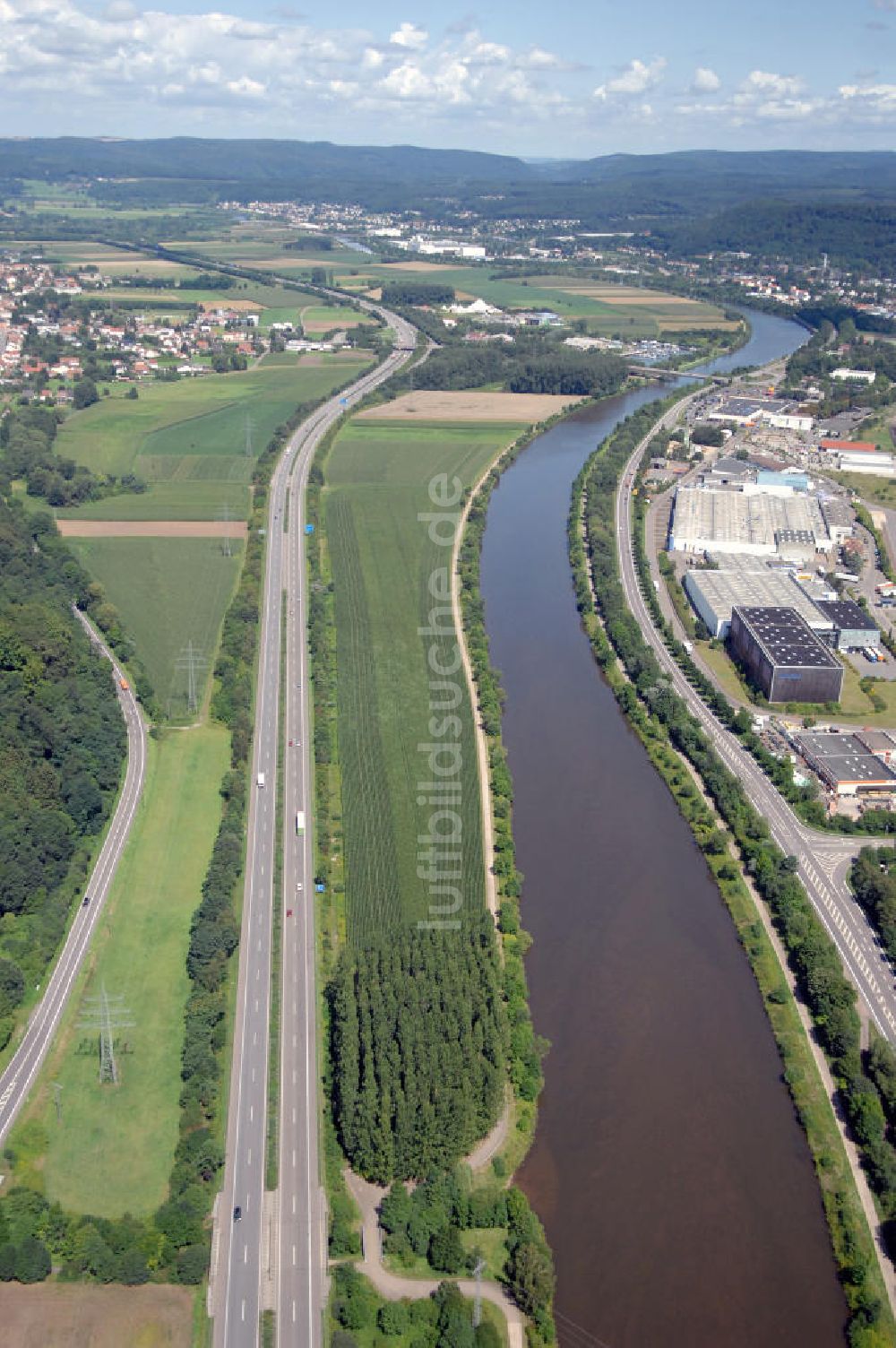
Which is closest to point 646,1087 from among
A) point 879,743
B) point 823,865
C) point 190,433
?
point 823,865

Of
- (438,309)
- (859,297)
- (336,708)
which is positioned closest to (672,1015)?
(336,708)

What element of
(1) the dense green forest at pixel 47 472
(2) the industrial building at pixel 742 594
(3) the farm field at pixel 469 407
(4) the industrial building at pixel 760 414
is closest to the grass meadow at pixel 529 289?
(3) the farm field at pixel 469 407

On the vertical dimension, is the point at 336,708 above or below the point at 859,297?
below

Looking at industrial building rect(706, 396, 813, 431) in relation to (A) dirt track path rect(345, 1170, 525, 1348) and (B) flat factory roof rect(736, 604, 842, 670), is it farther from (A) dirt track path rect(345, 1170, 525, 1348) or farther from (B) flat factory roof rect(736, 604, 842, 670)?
(A) dirt track path rect(345, 1170, 525, 1348)

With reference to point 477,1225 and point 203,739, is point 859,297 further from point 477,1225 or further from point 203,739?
point 477,1225

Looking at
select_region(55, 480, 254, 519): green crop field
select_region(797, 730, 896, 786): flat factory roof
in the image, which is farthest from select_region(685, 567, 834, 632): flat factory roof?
select_region(55, 480, 254, 519): green crop field

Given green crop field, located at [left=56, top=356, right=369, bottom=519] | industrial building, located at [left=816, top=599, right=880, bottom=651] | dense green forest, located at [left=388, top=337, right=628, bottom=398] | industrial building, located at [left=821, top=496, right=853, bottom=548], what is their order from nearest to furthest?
Answer: industrial building, located at [left=816, top=599, right=880, bottom=651] < industrial building, located at [left=821, top=496, right=853, bottom=548] < green crop field, located at [left=56, top=356, right=369, bottom=519] < dense green forest, located at [left=388, top=337, right=628, bottom=398]
